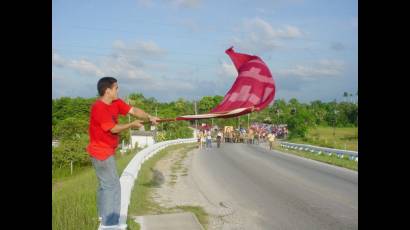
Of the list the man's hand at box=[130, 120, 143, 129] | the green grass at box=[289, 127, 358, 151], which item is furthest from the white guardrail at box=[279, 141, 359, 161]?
the man's hand at box=[130, 120, 143, 129]

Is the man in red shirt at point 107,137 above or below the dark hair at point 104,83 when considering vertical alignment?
below

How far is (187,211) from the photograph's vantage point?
8.98 metres

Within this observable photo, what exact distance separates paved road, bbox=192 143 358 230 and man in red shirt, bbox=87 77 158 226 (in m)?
2.66

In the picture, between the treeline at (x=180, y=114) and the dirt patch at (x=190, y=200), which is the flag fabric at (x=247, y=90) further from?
the treeline at (x=180, y=114)

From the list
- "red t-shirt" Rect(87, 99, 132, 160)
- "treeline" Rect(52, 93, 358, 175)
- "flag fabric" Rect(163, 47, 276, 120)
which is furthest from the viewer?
"treeline" Rect(52, 93, 358, 175)

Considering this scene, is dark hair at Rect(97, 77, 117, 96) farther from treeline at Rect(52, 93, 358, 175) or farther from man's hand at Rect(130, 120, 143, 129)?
treeline at Rect(52, 93, 358, 175)

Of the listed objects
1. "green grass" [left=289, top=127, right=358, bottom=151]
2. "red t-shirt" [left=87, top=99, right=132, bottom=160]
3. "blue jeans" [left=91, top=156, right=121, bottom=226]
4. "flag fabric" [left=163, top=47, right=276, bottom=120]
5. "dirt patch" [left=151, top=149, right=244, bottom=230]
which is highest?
"flag fabric" [left=163, top=47, right=276, bottom=120]

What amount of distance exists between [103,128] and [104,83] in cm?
55

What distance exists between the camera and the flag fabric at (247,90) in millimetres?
6148

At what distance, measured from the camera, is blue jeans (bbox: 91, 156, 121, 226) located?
564 centimetres

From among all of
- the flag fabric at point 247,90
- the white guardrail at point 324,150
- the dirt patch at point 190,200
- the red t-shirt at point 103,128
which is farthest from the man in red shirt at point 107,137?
the white guardrail at point 324,150

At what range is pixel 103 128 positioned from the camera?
5375mm
